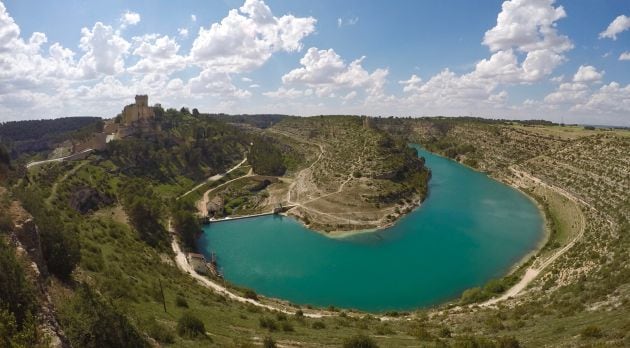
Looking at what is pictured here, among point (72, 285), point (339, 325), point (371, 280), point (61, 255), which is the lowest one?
point (371, 280)

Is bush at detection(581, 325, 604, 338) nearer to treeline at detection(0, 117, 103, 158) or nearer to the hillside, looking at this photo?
the hillside

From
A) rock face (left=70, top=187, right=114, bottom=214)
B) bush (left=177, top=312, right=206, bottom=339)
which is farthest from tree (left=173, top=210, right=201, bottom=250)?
bush (left=177, top=312, right=206, bottom=339)

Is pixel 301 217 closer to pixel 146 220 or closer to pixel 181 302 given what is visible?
pixel 146 220

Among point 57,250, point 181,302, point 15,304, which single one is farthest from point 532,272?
point 15,304

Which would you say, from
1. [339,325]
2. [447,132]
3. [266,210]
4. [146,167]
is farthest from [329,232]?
[447,132]

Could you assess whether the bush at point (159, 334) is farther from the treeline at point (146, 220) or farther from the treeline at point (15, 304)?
the treeline at point (146, 220)

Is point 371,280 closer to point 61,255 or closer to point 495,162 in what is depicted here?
point 61,255
